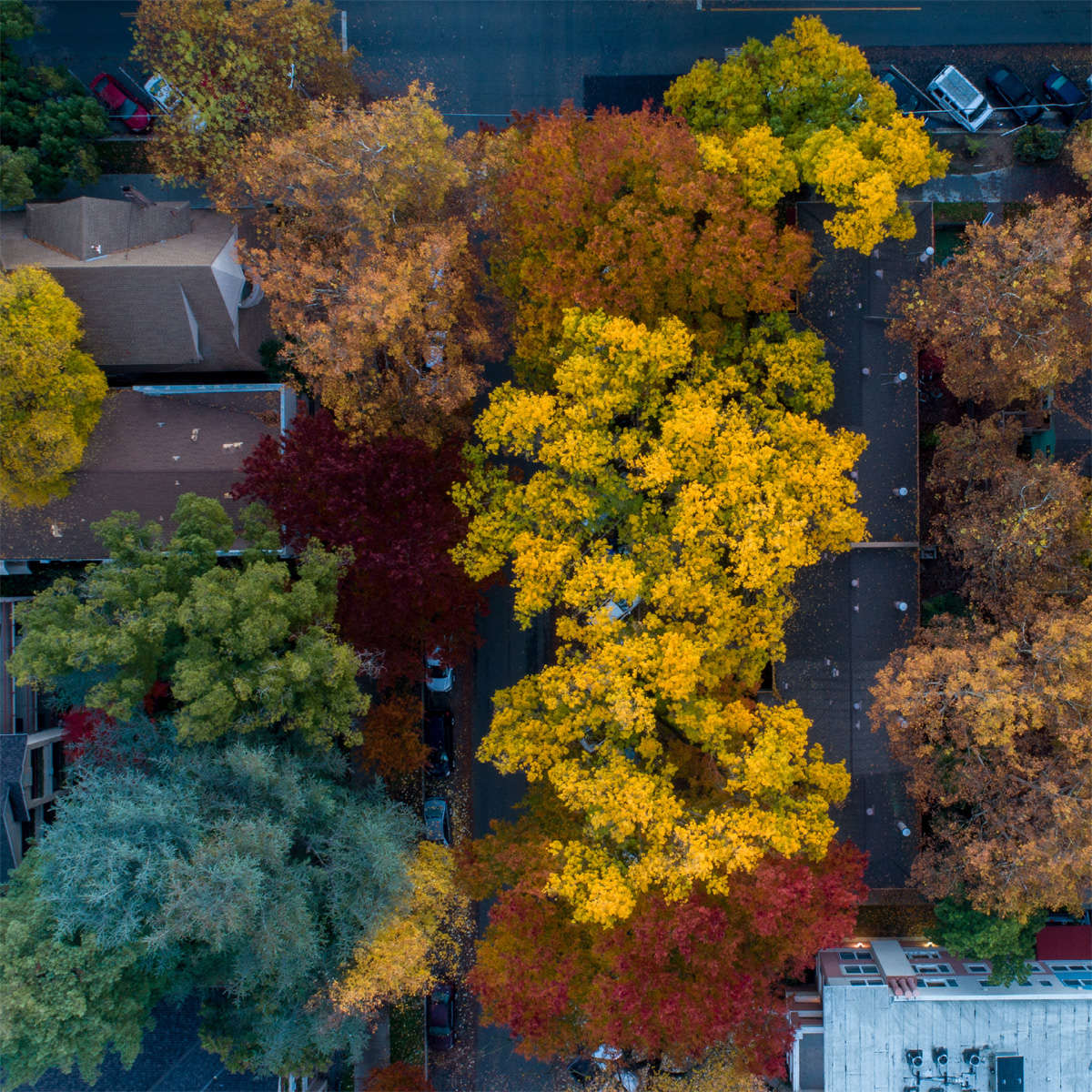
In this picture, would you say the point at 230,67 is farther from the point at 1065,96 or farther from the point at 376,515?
the point at 1065,96

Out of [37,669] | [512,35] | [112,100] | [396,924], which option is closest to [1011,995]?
[396,924]

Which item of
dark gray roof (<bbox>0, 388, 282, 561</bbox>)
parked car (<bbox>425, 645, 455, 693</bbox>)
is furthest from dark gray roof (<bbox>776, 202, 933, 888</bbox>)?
dark gray roof (<bbox>0, 388, 282, 561</bbox>)

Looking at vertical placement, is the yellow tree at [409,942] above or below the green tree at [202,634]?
below

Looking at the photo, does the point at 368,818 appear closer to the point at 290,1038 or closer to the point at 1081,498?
the point at 290,1038

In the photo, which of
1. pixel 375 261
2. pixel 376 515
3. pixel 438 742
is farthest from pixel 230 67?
pixel 438 742

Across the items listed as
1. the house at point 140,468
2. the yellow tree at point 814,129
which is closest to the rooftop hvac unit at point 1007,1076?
the yellow tree at point 814,129

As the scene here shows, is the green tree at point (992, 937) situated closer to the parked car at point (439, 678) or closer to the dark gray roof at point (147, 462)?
the parked car at point (439, 678)
